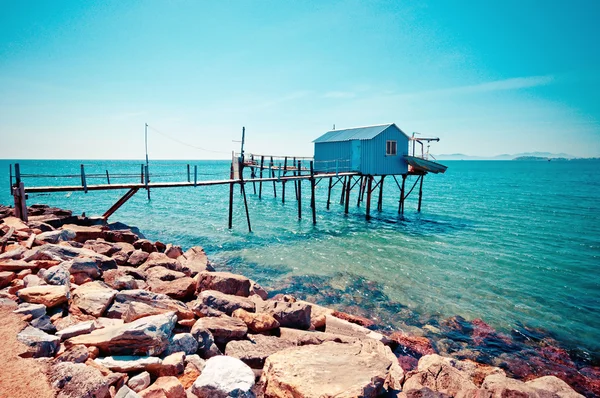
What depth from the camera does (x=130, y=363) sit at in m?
4.39

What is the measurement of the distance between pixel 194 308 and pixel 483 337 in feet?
26.1

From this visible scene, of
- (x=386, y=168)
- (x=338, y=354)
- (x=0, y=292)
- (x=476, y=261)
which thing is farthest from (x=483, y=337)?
(x=386, y=168)

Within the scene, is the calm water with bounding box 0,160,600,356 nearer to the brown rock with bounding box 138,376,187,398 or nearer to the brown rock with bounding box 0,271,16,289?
the brown rock with bounding box 138,376,187,398

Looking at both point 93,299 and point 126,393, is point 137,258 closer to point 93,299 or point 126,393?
point 93,299

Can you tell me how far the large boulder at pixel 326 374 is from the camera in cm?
434

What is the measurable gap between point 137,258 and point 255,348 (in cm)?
628

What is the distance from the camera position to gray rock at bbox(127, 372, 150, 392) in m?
4.07

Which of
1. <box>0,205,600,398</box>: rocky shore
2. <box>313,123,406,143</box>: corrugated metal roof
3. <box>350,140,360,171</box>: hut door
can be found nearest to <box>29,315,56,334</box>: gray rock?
<box>0,205,600,398</box>: rocky shore

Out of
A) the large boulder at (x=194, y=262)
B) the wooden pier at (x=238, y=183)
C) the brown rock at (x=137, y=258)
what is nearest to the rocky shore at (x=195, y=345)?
the brown rock at (x=137, y=258)

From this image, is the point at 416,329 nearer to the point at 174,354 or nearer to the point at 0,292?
the point at 174,354

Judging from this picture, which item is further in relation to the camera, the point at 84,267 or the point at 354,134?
the point at 354,134

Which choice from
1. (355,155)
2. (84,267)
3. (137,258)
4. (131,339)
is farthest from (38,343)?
(355,155)

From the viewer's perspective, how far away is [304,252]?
53.9 feet

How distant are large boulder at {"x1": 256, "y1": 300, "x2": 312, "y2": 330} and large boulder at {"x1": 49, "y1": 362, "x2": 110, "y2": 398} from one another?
3879mm
